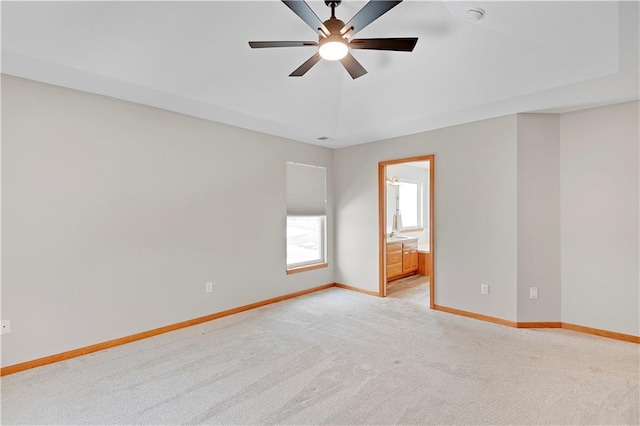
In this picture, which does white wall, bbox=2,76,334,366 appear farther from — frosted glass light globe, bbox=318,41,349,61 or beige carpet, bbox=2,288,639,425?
frosted glass light globe, bbox=318,41,349,61

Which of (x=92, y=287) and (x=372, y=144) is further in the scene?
(x=372, y=144)

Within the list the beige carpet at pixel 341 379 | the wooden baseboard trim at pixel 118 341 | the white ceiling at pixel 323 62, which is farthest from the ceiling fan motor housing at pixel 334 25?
the wooden baseboard trim at pixel 118 341

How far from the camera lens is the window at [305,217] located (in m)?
4.99

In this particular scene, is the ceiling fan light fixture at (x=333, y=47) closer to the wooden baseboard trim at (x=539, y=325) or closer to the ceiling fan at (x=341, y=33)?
the ceiling fan at (x=341, y=33)

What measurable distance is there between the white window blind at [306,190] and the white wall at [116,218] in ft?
1.81

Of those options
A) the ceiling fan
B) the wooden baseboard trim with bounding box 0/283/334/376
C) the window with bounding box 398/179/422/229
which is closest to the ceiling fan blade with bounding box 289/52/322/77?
the ceiling fan

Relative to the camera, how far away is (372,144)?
16.6ft

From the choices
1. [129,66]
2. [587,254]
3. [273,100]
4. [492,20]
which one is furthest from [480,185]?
[129,66]

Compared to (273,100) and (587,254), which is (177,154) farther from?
(587,254)

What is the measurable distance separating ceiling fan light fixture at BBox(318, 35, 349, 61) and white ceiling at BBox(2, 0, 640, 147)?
59 centimetres

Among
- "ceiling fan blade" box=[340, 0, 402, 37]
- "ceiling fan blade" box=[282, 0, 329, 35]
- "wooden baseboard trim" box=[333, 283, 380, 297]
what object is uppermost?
"ceiling fan blade" box=[282, 0, 329, 35]

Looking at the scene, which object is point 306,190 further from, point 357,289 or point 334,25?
point 334,25

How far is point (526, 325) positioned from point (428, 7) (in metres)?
3.45

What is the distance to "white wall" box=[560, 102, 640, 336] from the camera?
10.7ft
